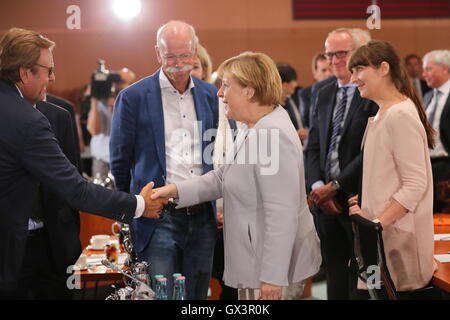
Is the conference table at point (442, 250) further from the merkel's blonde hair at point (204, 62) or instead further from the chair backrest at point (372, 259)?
the merkel's blonde hair at point (204, 62)

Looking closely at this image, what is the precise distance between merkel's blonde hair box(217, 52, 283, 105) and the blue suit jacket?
0.58 metres

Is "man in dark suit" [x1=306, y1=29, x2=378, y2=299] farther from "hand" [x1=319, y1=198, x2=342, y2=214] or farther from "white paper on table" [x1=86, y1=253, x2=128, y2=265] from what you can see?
"white paper on table" [x1=86, y1=253, x2=128, y2=265]

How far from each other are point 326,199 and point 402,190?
→ 1157mm

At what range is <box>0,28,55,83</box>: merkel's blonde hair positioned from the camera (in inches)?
97.1

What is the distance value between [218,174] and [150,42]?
5.75m

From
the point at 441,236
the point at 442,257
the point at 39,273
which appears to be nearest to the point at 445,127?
the point at 441,236

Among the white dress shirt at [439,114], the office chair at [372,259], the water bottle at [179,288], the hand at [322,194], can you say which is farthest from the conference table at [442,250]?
the white dress shirt at [439,114]

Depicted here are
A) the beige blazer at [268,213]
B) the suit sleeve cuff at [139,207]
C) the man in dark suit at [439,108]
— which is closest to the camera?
the beige blazer at [268,213]

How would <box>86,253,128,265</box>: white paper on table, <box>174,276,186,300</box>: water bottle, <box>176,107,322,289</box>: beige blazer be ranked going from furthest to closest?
<box>86,253,128,265</box>: white paper on table
<box>176,107,322,289</box>: beige blazer
<box>174,276,186,300</box>: water bottle

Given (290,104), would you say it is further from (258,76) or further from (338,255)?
(258,76)

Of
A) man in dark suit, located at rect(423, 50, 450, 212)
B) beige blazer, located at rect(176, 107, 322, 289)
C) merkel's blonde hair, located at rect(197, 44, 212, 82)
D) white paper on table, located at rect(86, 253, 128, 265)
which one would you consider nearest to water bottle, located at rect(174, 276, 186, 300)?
beige blazer, located at rect(176, 107, 322, 289)

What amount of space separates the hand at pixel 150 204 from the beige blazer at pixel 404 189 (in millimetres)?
866

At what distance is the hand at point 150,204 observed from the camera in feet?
8.89
